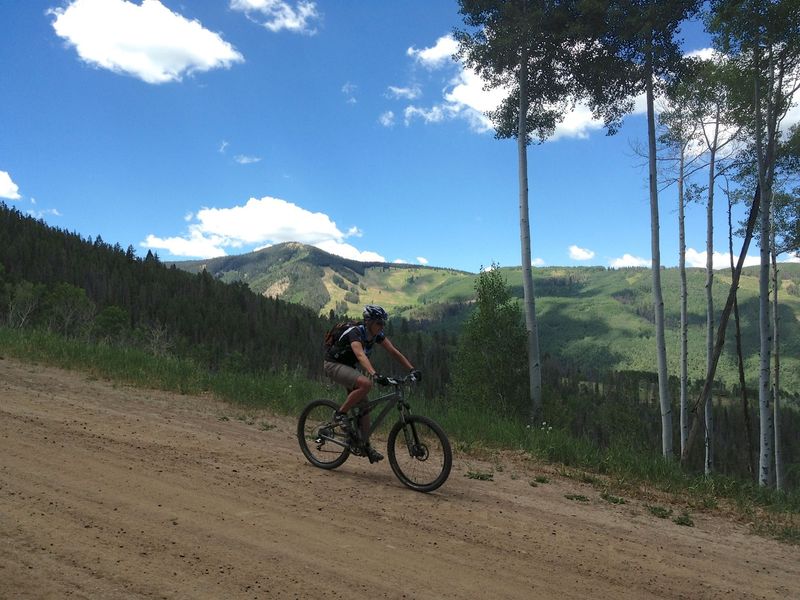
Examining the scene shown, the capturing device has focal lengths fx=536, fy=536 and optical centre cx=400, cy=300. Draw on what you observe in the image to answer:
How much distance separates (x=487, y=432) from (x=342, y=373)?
398cm

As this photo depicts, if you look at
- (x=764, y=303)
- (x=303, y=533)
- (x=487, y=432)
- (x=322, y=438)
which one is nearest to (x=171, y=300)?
(x=764, y=303)

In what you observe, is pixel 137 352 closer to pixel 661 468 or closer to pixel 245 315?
pixel 661 468

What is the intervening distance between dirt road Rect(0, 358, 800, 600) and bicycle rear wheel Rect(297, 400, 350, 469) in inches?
8.7

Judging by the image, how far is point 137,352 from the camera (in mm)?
Result: 14312

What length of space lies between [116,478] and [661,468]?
25.0 ft

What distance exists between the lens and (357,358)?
687cm

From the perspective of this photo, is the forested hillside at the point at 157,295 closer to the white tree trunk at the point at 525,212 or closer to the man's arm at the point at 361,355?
the white tree trunk at the point at 525,212

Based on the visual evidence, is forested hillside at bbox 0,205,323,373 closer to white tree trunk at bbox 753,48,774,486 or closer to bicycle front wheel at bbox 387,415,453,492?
white tree trunk at bbox 753,48,774,486

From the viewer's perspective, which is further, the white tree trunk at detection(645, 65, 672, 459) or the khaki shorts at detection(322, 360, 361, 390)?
the white tree trunk at detection(645, 65, 672, 459)

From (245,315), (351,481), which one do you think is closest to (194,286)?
(245,315)

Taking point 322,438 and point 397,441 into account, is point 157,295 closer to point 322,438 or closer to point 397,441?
point 322,438

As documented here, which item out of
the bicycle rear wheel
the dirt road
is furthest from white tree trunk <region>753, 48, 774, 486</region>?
the bicycle rear wheel

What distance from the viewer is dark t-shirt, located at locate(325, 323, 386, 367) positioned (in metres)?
7.00

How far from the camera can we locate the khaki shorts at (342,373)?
23.4 feet
